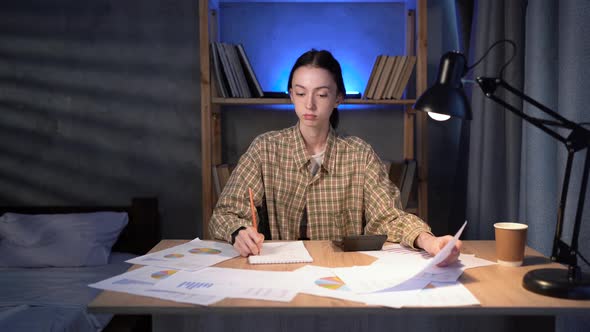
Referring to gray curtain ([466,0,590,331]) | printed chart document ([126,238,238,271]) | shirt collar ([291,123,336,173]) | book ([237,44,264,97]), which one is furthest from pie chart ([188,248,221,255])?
book ([237,44,264,97])

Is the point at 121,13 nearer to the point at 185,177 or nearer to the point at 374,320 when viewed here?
the point at 185,177

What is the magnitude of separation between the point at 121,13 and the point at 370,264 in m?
2.18

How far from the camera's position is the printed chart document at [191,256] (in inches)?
46.9

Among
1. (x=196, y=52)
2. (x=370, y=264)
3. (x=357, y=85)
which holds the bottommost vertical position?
(x=370, y=264)

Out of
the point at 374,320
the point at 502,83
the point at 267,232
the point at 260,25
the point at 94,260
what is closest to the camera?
the point at 502,83

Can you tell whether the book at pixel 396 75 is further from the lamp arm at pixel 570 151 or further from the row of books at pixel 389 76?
the lamp arm at pixel 570 151

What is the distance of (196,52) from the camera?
272 cm

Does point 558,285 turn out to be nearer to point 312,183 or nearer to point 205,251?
point 205,251

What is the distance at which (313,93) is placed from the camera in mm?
1781

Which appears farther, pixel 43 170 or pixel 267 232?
pixel 43 170

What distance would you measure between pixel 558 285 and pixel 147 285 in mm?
813

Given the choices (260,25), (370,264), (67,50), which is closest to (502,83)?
(370,264)

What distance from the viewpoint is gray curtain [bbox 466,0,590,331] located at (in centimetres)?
141

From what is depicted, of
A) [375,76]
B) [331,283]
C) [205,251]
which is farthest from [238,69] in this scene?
[331,283]
